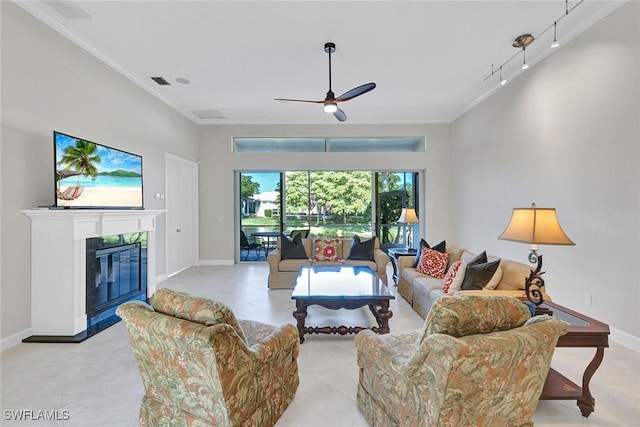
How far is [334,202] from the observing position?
729 centimetres

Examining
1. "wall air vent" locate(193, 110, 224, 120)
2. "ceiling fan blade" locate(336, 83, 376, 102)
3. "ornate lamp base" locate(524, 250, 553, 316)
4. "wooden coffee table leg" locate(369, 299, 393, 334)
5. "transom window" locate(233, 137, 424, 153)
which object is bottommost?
"wooden coffee table leg" locate(369, 299, 393, 334)

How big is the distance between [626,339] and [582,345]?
69.2 inches

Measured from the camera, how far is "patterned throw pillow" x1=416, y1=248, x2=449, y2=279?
3917mm

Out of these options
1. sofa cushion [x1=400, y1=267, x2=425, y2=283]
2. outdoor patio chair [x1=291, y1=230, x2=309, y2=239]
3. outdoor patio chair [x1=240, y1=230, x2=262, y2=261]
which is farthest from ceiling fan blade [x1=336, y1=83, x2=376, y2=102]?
outdoor patio chair [x1=240, y1=230, x2=262, y2=261]

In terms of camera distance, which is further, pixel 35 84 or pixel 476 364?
pixel 35 84

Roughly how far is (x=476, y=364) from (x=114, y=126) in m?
5.07

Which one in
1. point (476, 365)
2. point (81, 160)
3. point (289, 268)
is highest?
point (81, 160)

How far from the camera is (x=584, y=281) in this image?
11.1 feet

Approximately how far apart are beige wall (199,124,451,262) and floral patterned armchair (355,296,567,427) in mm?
5875

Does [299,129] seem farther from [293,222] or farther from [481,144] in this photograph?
[481,144]

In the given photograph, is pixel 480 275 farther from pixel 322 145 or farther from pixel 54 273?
pixel 322 145

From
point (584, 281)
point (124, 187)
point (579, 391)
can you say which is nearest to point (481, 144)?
point (584, 281)

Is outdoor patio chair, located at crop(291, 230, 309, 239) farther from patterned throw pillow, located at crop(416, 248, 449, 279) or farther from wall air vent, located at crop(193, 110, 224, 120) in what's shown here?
wall air vent, located at crop(193, 110, 224, 120)

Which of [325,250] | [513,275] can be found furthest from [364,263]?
[513,275]
